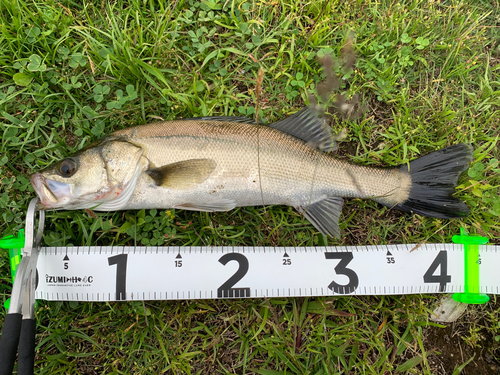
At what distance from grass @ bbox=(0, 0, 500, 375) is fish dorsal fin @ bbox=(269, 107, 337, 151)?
295 millimetres

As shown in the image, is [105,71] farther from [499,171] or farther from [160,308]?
[499,171]

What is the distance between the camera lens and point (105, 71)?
2.85 m

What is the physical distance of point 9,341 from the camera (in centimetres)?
205

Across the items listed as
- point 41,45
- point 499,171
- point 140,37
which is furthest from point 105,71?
point 499,171

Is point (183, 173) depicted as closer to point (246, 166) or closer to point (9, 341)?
point (246, 166)

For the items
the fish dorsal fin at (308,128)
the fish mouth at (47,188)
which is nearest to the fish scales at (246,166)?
the fish dorsal fin at (308,128)

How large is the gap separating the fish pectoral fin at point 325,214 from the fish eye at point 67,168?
1.89 meters

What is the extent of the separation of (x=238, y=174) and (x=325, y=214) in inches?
35.3

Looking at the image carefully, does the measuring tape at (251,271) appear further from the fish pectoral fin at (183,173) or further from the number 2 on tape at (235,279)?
the fish pectoral fin at (183,173)

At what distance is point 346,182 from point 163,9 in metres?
2.43

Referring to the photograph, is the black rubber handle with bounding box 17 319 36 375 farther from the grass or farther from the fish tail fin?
the fish tail fin

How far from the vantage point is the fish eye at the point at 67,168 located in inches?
92.0

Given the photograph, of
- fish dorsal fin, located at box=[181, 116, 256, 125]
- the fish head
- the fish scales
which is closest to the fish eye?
the fish head

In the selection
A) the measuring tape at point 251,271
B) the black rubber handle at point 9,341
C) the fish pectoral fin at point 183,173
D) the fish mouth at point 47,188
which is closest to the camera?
the black rubber handle at point 9,341
